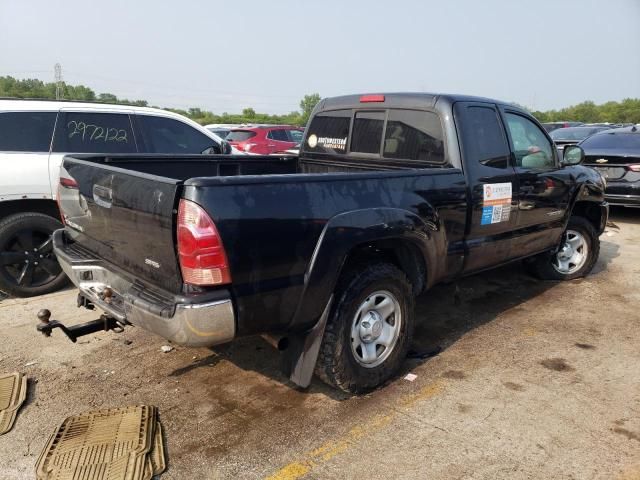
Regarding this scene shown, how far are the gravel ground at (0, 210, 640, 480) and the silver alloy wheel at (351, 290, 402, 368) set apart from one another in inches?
9.8

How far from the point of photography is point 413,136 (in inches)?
161

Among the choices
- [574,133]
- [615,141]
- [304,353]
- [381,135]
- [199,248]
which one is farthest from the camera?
[574,133]

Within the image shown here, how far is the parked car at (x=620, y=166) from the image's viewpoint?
8.52 m

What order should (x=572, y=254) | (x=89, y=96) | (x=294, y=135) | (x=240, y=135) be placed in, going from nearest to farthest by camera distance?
(x=572, y=254), (x=240, y=135), (x=294, y=135), (x=89, y=96)

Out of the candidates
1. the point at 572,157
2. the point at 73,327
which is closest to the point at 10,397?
the point at 73,327

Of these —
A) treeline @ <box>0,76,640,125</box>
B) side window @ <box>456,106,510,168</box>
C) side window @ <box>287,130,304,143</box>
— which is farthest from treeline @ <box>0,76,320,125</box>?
side window @ <box>456,106,510,168</box>

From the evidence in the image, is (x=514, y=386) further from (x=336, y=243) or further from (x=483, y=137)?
(x=483, y=137)

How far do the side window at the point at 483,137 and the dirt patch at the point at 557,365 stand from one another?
153 centimetres

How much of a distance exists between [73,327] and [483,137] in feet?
10.5

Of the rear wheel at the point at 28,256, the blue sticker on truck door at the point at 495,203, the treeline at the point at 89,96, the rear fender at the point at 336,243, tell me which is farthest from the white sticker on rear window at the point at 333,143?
the treeline at the point at 89,96

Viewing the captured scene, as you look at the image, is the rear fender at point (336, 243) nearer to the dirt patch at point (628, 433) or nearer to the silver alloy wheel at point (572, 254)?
the dirt patch at point (628, 433)

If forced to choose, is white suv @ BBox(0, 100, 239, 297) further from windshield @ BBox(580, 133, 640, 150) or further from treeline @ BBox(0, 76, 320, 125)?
treeline @ BBox(0, 76, 320, 125)

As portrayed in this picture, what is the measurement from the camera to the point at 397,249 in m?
3.49

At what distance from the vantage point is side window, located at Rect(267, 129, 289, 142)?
576 inches
